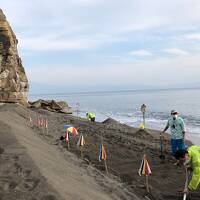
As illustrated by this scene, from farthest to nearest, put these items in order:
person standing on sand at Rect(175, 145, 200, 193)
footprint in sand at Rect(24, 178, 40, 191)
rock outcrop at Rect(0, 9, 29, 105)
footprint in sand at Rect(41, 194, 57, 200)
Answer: rock outcrop at Rect(0, 9, 29, 105), person standing on sand at Rect(175, 145, 200, 193), footprint in sand at Rect(24, 178, 40, 191), footprint in sand at Rect(41, 194, 57, 200)

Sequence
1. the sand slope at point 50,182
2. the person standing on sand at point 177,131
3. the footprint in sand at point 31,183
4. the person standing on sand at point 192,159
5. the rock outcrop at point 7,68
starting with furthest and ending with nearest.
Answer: the rock outcrop at point 7,68 < the person standing on sand at point 177,131 < the person standing on sand at point 192,159 < the footprint in sand at point 31,183 < the sand slope at point 50,182

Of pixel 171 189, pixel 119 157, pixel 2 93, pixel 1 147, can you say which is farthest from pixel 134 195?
pixel 2 93

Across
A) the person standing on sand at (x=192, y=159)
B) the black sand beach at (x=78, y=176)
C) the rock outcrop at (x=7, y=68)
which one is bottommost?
the black sand beach at (x=78, y=176)

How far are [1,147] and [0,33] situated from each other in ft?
94.2

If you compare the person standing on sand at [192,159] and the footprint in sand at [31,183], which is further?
the person standing on sand at [192,159]

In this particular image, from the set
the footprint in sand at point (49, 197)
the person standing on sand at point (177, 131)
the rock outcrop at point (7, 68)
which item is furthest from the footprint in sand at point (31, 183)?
the rock outcrop at point (7, 68)

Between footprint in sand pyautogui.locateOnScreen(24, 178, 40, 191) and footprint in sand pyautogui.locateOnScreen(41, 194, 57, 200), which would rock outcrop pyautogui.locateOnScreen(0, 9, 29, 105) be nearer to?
footprint in sand pyautogui.locateOnScreen(24, 178, 40, 191)

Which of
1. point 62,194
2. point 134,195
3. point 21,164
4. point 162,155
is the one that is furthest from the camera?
point 162,155

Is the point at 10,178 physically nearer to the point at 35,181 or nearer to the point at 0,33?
the point at 35,181

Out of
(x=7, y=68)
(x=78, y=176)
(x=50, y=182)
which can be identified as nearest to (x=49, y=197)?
(x=50, y=182)

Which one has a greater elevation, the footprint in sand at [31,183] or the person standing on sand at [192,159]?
the person standing on sand at [192,159]

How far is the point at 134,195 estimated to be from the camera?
9.32 metres

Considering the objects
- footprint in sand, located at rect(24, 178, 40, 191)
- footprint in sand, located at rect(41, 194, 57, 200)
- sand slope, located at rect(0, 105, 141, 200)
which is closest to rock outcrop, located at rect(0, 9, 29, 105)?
sand slope, located at rect(0, 105, 141, 200)

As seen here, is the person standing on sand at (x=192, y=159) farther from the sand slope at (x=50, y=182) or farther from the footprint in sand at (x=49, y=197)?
the footprint in sand at (x=49, y=197)
